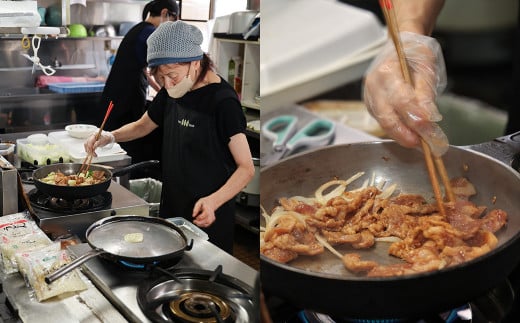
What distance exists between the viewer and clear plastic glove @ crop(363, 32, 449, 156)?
1.92 ft

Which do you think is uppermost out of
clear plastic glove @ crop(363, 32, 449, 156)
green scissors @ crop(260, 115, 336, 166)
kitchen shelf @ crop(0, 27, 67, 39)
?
clear plastic glove @ crop(363, 32, 449, 156)

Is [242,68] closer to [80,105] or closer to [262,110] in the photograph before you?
[262,110]

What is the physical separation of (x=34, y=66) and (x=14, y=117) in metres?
0.30

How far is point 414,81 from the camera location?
1.98 ft

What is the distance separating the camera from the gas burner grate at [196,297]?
3.78 feet

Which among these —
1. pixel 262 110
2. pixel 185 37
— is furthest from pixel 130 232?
pixel 262 110

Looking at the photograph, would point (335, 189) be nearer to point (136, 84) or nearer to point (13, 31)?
point (136, 84)

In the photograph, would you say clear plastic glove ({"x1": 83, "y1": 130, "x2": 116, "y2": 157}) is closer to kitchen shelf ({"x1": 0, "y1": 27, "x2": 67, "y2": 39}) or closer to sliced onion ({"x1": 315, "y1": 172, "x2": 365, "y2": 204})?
kitchen shelf ({"x1": 0, "y1": 27, "x2": 67, "y2": 39})

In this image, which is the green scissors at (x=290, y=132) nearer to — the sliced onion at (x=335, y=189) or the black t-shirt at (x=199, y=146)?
the sliced onion at (x=335, y=189)

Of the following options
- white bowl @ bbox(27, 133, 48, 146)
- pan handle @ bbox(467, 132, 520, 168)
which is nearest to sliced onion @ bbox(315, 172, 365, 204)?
pan handle @ bbox(467, 132, 520, 168)

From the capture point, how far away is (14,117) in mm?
2787

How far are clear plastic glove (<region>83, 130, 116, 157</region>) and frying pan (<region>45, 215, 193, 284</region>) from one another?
0.53m

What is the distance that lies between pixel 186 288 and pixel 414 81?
2.80ft

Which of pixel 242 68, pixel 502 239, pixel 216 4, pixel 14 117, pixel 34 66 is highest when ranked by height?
pixel 216 4
